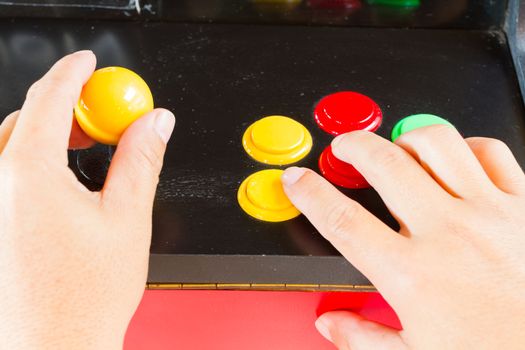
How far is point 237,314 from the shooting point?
0.79 metres

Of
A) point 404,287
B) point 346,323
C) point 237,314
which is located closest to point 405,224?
point 404,287

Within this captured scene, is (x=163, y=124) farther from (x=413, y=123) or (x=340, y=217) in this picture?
(x=413, y=123)

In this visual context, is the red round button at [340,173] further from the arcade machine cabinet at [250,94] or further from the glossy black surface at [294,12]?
the glossy black surface at [294,12]

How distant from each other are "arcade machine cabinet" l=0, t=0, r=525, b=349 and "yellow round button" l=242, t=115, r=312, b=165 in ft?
0.05

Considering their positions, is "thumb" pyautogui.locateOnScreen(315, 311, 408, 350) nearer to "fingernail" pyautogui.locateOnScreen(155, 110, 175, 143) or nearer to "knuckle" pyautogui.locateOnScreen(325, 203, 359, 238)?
"knuckle" pyautogui.locateOnScreen(325, 203, 359, 238)

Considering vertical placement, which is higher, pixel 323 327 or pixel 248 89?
pixel 248 89

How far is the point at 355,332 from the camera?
70cm

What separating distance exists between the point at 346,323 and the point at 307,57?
1.24 feet

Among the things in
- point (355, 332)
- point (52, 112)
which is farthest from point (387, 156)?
point (52, 112)

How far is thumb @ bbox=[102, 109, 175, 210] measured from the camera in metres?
0.58

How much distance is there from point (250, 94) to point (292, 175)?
0.62 feet

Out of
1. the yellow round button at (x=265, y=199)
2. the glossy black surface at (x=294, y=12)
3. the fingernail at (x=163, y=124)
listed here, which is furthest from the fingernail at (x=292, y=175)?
the glossy black surface at (x=294, y=12)

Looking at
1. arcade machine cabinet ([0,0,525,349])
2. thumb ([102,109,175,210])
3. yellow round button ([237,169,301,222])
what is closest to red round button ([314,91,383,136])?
arcade machine cabinet ([0,0,525,349])

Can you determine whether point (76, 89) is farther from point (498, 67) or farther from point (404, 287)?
point (498, 67)
